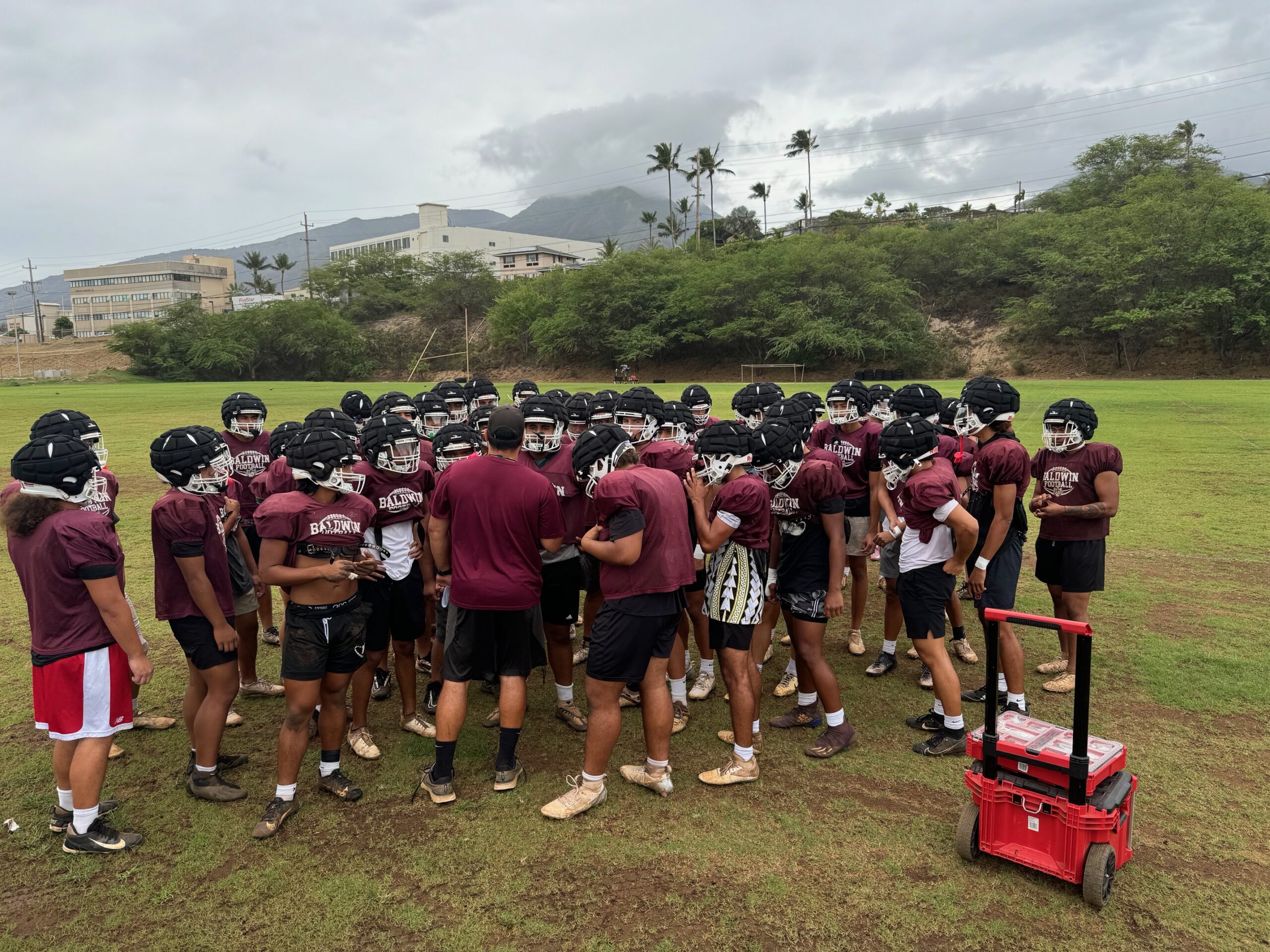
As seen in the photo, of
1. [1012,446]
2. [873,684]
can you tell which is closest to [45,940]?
[873,684]

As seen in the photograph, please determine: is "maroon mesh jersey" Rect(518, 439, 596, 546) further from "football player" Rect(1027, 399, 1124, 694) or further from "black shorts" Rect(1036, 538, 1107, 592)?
"black shorts" Rect(1036, 538, 1107, 592)

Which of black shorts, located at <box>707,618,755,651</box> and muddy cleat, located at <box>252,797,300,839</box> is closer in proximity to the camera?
muddy cleat, located at <box>252,797,300,839</box>

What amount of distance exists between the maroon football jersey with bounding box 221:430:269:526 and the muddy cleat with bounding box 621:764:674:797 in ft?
14.5

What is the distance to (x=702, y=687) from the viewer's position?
20.3ft

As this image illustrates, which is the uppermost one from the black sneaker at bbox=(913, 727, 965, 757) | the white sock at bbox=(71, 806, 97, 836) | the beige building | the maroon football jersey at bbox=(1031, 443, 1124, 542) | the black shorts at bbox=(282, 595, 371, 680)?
the beige building

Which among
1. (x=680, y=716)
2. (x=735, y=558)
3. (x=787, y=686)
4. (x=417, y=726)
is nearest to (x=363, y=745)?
(x=417, y=726)

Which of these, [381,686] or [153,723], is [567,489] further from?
[153,723]

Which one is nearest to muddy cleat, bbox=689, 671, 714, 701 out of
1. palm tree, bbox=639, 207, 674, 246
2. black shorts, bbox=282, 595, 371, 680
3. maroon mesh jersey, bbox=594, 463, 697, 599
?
maroon mesh jersey, bbox=594, 463, 697, 599

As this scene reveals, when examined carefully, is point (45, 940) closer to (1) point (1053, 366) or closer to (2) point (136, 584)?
(2) point (136, 584)

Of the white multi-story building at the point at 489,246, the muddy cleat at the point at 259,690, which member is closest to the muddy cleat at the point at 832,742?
the muddy cleat at the point at 259,690

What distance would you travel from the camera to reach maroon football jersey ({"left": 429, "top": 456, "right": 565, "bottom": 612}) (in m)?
4.61

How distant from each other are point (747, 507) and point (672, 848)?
202 centimetres

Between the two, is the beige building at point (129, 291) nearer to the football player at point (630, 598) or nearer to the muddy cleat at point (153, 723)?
the muddy cleat at point (153, 723)

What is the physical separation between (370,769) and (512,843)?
4.52 ft
